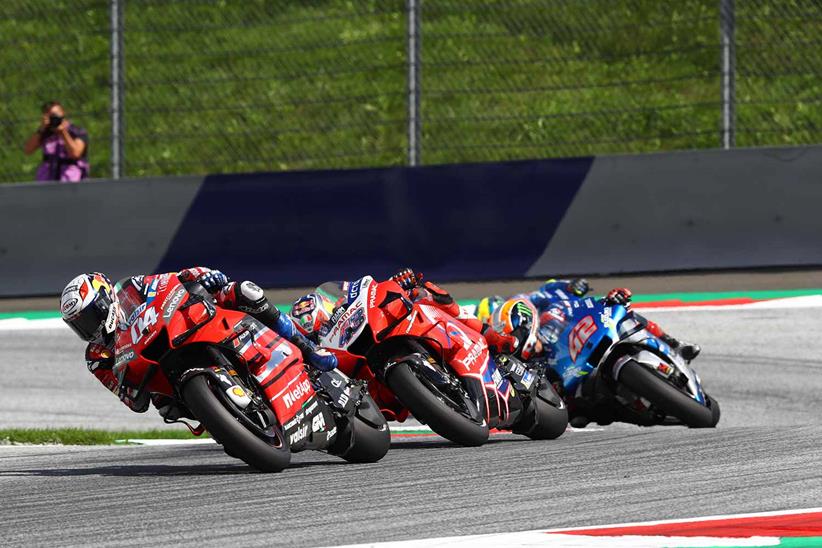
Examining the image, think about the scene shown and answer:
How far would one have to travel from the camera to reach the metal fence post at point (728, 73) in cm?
1356

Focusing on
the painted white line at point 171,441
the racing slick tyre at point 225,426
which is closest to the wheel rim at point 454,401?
the racing slick tyre at point 225,426

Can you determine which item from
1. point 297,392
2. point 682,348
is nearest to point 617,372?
point 682,348

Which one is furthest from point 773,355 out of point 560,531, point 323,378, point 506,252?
point 560,531

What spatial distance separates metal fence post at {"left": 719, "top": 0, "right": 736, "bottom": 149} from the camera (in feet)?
44.5

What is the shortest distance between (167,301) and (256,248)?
6.79 meters

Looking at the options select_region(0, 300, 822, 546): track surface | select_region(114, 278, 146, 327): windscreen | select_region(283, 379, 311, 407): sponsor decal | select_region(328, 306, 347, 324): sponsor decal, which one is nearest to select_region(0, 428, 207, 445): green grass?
select_region(0, 300, 822, 546): track surface

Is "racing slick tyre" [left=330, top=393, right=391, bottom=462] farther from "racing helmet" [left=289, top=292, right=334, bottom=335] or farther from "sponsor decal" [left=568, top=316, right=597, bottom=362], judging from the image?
"sponsor decal" [left=568, top=316, right=597, bottom=362]

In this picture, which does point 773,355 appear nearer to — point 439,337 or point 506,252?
point 506,252

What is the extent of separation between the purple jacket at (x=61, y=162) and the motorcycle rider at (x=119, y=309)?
7207 millimetres

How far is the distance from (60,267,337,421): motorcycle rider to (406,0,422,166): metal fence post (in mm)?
6471

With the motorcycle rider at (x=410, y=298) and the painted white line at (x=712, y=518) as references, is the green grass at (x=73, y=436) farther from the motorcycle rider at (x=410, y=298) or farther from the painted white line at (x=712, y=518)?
the painted white line at (x=712, y=518)

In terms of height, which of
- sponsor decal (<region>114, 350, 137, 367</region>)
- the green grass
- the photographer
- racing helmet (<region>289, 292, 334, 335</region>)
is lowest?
the green grass

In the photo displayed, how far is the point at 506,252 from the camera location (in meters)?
13.9

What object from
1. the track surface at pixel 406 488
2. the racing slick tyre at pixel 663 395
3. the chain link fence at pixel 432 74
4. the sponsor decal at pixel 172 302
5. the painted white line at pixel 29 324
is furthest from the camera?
the chain link fence at pixel 432 74
